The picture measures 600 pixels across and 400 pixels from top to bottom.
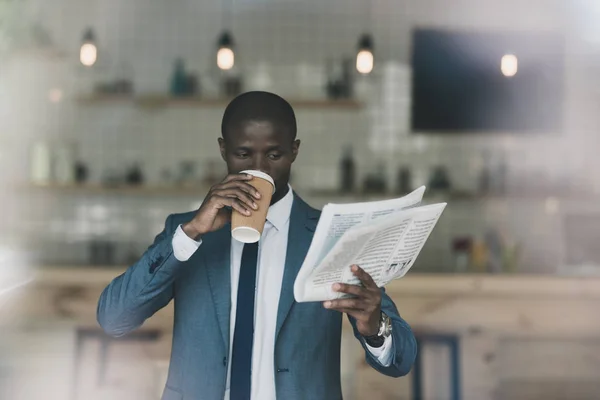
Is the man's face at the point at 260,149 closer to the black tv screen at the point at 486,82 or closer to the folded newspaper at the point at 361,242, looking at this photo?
the folded newspaper at the point at 361,242

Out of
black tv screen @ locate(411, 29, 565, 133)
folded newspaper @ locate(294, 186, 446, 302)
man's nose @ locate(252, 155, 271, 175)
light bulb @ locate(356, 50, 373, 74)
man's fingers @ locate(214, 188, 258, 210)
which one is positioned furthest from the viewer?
black tv screen @ locate(411, 29, 565, 133)

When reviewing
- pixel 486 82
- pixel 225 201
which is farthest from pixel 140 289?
pixel 486 82

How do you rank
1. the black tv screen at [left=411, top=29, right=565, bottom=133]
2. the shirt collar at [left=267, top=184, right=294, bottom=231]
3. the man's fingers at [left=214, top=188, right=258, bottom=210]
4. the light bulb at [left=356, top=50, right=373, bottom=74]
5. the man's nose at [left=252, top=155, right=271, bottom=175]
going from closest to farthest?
the man's fingers at [left=214, top=188, right=258, bottom=210] → the man's nose at [left=252, top=155, right=271, bottom=175] → the shirt collar at [left=267, top=184, right=294, bottom=231] → the light bulb at [left=356, top=50, right=373, bottom=74] → the black tv screen at [left=411, top=29, right=565, bottom=133]

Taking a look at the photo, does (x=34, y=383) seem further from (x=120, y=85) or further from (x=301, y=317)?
(x=301, y=317)

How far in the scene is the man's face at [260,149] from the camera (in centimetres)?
126

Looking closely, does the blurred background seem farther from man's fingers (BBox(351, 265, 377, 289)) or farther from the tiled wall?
man's fingers (BBox(351, 265, 377, 289))

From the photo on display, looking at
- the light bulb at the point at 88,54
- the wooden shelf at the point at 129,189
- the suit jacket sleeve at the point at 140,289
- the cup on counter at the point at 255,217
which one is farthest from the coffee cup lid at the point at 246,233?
the wooden shelf at the point at 129,189

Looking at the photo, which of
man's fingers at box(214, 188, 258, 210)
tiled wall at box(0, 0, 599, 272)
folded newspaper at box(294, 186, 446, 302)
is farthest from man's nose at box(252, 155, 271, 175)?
tiled wall at box(0, 0, 599, 272)

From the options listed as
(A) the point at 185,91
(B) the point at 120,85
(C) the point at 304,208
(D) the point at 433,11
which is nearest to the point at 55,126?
(B) the point at 120,85

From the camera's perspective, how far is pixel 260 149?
126 centimetres

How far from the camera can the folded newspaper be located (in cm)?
101

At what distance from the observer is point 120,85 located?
4.43 m

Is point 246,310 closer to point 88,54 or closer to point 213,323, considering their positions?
point 213,323

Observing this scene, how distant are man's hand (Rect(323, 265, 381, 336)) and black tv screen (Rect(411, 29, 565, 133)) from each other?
11.5 ft
